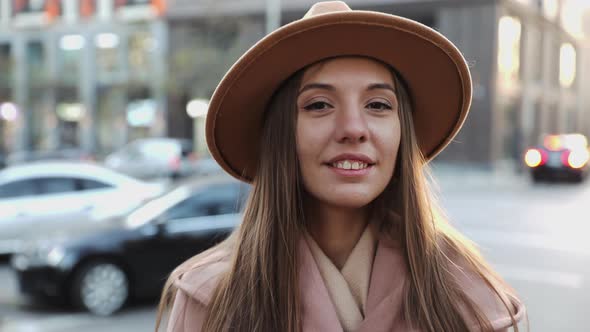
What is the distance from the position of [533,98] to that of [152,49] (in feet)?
67.4

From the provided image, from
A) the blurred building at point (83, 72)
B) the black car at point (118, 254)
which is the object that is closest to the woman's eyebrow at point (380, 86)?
the black car at point (118, 254)

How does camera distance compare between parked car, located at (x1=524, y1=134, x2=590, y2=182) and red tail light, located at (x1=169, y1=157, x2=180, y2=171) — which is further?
parked car, located at (x1=524, y1=134, x2=590, y2=182)

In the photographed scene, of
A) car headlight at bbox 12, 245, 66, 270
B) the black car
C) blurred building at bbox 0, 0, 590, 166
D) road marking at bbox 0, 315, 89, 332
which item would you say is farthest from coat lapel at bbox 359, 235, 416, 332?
blurred building at bbox 0, 0, 590, 166

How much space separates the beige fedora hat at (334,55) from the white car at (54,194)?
→ 729 centimetres

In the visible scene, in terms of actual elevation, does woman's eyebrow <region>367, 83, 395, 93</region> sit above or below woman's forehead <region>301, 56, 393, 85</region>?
below

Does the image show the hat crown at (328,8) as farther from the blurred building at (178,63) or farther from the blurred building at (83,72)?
the blurred building at (83,72)

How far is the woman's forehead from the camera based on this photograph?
153 cm

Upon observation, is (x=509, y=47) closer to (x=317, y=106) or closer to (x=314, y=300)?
(x=317, y=106)

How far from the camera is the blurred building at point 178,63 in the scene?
1022 inches

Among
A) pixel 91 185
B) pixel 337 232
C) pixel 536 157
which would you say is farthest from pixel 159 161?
pixel 337 232

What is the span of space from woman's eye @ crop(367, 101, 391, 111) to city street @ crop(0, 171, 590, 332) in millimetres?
866

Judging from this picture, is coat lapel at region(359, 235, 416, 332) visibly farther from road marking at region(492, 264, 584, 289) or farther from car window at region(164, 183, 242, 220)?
road marking at region(492, 264, 584, 289)

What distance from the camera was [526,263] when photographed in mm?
8281

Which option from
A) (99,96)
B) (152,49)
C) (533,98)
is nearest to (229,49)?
(152,49)
